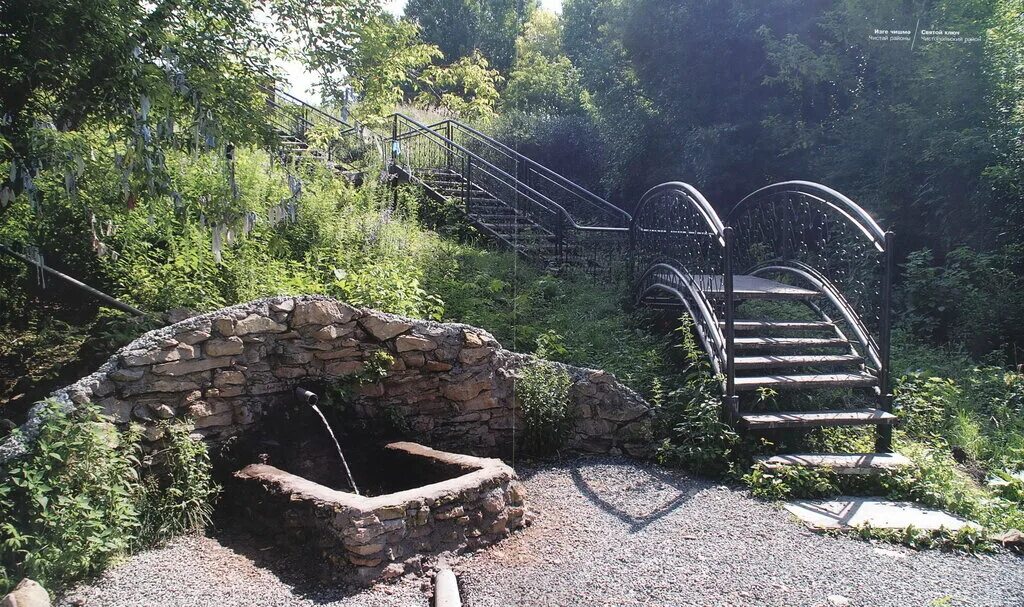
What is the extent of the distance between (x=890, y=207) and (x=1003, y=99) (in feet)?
6.31

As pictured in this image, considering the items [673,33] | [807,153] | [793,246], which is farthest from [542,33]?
[793,246]

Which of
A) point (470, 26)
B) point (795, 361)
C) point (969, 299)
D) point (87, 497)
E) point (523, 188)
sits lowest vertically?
point (87, 497)

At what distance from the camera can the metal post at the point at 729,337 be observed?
577cm


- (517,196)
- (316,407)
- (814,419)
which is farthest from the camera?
(517,196)

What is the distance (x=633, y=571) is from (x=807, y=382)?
2744 millimetres

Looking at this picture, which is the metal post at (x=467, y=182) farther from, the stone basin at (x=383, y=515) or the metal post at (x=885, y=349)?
the stone basin at (x=383, y=515)

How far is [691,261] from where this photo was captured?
7.18 metres

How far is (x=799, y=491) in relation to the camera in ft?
17.2

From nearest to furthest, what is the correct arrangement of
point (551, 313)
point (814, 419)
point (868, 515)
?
point (868, 515)
point (814, 419)
point (551, 313)

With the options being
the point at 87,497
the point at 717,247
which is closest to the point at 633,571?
the point at 87,497

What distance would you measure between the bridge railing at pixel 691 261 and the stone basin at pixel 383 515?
91.8 inches

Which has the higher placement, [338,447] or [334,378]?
[334,378]

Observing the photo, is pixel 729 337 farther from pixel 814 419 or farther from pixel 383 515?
pixel 383 515

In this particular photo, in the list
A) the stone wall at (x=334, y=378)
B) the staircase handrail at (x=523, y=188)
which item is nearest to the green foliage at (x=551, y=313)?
the stone wall at (x=334, y=378)
